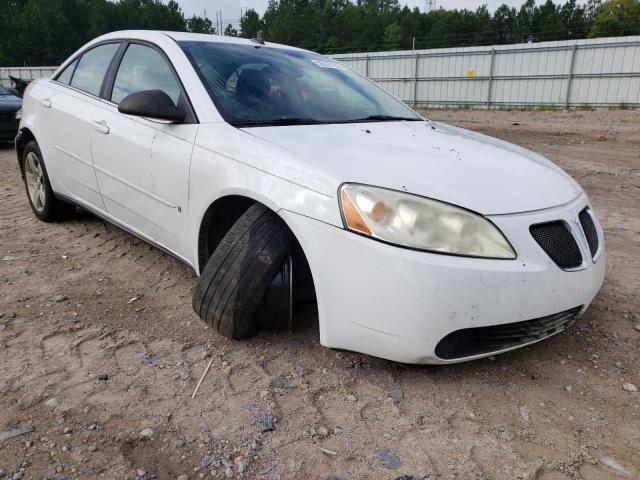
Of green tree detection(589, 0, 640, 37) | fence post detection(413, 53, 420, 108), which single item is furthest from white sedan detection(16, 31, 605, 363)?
green tree detection(589, 0, 640, 37)

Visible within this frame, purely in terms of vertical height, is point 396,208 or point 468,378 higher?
point 396,208

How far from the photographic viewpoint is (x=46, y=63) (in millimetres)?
55406

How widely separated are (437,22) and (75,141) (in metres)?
67.3

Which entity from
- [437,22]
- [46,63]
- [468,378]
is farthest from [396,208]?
[437,22]

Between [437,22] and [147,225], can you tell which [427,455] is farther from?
[437,22]

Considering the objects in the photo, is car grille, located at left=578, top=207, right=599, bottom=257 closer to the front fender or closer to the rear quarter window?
the front fender

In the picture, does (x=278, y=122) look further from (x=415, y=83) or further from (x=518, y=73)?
(x=415, y=83)

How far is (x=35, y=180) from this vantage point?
4.33 meters

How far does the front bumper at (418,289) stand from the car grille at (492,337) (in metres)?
0.03

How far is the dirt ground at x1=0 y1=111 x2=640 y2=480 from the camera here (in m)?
1.73

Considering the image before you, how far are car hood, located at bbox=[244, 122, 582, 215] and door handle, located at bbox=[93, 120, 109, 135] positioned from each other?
1185mm

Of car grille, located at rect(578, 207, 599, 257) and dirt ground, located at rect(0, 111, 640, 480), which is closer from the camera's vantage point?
dirt ground, located at rect(0, 111, 640, 480)

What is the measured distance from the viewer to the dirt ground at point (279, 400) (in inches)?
68.0

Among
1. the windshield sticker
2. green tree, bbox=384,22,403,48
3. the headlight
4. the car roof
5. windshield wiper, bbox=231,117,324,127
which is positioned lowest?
the headlight
